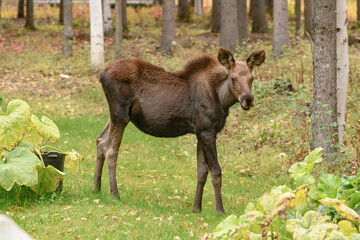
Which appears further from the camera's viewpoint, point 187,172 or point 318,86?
point 187,172

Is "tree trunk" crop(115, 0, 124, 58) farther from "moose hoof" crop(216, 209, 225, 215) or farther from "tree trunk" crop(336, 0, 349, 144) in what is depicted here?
"moose hoof" crop(216, 209, 225, 215)

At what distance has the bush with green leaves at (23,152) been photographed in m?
7.42

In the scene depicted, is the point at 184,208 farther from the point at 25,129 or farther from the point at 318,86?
the point at 318,86

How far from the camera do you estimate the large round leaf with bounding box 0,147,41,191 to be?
24.2ft

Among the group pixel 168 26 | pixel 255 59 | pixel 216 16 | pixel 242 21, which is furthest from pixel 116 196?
pixel 216 16

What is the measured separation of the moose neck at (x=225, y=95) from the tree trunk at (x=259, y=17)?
24198mm

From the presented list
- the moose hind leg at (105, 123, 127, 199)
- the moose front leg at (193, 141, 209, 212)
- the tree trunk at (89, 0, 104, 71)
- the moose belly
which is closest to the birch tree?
the tree trunk at (89, 0, 104, 71)

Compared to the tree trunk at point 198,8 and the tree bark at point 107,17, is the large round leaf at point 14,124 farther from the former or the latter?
the tree trunk at point 198,8

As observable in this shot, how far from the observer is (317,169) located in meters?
9.51

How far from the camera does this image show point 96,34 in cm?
2119

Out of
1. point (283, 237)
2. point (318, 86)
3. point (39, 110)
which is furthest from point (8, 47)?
point (283, 237)

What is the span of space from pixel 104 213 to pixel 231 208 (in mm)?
2035

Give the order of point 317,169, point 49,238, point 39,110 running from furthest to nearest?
point 39,110 → point 317,169 → point 49,238

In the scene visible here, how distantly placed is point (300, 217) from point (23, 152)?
13.6ft
